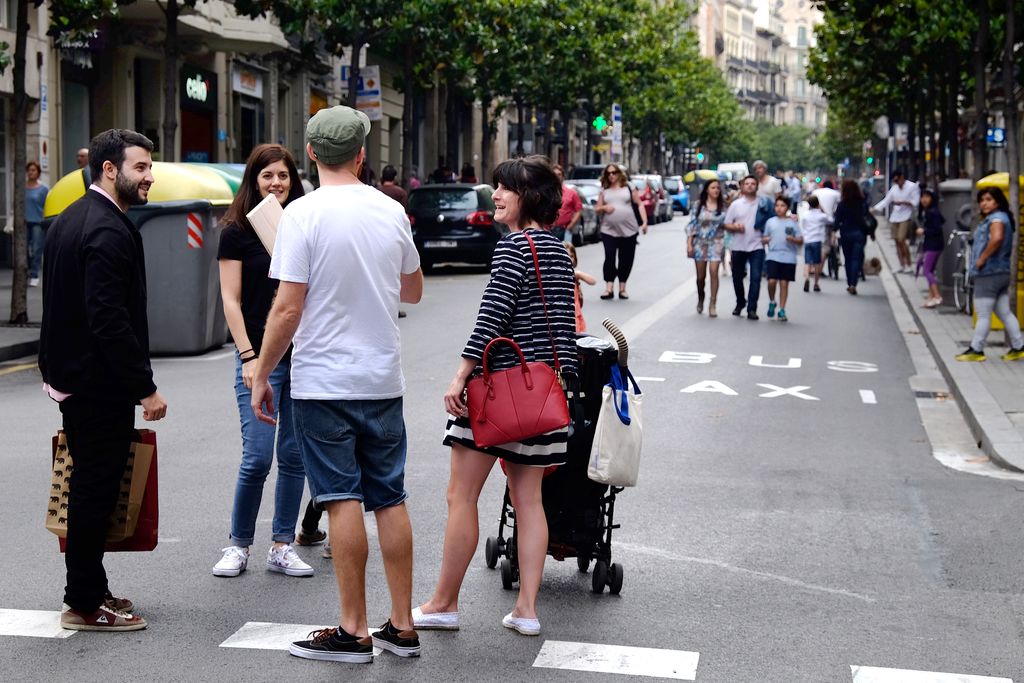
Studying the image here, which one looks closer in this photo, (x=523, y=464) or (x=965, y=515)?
(x=523, y=464)

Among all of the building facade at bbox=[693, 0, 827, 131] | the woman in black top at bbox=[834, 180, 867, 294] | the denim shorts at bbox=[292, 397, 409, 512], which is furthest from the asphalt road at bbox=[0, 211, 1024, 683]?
the building facade at bbox=[693, 0, 827, 131]

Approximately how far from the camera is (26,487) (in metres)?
8.32

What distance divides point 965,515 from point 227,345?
9258mm

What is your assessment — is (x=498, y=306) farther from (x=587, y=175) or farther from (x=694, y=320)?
(x=587, y=175)

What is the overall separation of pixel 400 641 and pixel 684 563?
1.87 m

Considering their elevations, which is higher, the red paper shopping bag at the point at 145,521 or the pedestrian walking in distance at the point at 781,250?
the pedestrian walking in distance at the point at 781,250

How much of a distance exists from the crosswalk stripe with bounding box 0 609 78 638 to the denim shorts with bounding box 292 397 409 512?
1.13m

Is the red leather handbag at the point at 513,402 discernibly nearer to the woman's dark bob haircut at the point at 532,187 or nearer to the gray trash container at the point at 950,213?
the woman's dark bob haircut at the point at 532,187

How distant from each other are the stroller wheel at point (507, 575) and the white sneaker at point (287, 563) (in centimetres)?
80

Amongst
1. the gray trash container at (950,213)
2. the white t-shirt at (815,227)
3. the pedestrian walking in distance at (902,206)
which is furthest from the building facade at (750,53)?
the gray trash container at (950,213)

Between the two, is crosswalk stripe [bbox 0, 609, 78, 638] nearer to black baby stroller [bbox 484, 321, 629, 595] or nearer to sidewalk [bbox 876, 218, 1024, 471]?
black baby stroller [bbox 484, 321, 629, 595]

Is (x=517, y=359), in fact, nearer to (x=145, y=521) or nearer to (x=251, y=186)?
(x=145, y=521)

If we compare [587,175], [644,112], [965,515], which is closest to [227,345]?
[965,515]

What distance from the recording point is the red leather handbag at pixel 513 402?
214 inches
